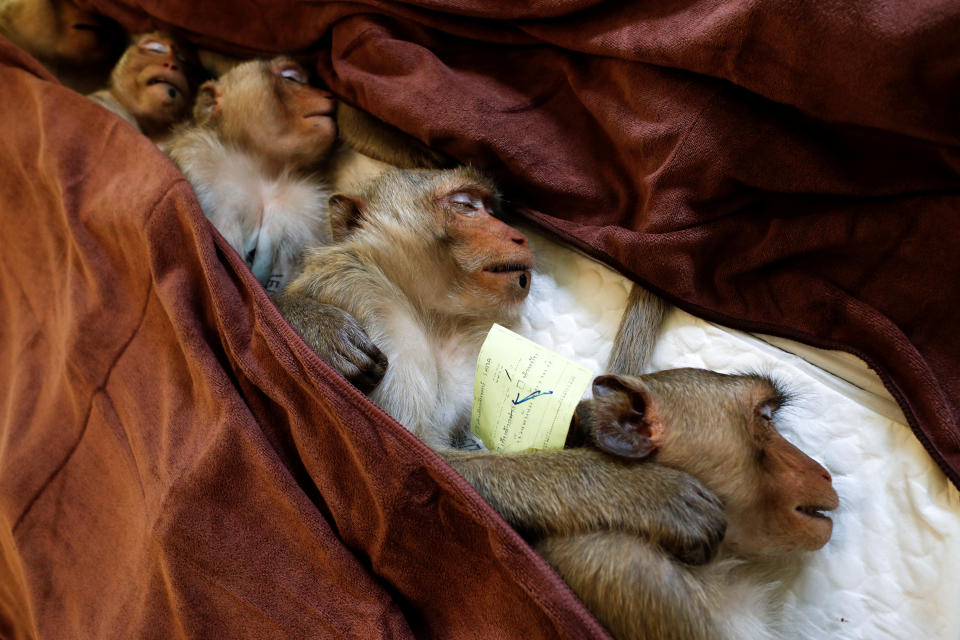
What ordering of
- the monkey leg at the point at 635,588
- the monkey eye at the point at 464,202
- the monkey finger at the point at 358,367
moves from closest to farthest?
the monkey leg at the point at 635,588 < the monkey finger at the point at 358,367 < the monkey eye at the point at 464,202

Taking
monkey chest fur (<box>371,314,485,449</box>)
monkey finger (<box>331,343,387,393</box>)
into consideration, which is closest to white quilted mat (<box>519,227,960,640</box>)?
monkey chest fur (<box>371,314,485,449</box>)

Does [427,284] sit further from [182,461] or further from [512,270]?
[182,461]

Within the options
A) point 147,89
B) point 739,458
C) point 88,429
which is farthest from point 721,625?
point 147,89

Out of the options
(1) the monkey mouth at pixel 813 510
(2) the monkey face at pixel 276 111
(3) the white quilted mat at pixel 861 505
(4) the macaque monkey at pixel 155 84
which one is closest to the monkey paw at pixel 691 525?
(1) the monkey mouth at pixel 813 510

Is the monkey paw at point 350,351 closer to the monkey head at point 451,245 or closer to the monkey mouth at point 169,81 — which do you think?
the monkey head at point 451,245

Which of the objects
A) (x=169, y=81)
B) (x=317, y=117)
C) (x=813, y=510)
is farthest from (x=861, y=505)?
(x=169, y=81)

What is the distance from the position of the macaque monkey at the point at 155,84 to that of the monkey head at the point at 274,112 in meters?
0.18

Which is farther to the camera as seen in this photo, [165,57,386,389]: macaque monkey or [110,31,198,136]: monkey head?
[110,31,198,136]: monkey head

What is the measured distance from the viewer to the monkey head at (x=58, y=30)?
86.0 inches

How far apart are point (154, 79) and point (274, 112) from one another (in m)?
0.45

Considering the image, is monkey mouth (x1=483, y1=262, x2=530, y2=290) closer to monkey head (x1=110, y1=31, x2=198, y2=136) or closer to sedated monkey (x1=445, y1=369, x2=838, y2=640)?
sedated monkey (x1=445, y1=369, x2=838, y2=640)

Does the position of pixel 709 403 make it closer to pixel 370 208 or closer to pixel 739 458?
Answer: pixel 739 458

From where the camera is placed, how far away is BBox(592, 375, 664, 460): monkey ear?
46.4 inches

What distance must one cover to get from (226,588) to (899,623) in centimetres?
122
